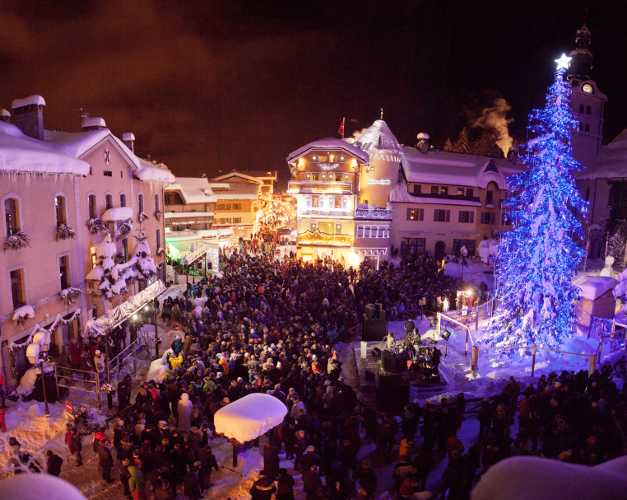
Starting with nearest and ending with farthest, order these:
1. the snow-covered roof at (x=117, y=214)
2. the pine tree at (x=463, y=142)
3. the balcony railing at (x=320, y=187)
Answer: the snow-covered roof at (x=117, y=214) < the balcony railing at (x=320, y=187) < the pine tree at (x=463, y=142)

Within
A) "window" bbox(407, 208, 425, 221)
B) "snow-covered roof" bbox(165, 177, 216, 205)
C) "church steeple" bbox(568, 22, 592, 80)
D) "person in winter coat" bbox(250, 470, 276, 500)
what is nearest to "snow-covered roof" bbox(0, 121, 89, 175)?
"person in winter coat" bbox(250, 470, 276, 500)

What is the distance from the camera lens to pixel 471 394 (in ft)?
46.0

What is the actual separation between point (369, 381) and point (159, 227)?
59.1ft

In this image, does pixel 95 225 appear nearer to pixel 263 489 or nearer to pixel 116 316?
pixel 116 316

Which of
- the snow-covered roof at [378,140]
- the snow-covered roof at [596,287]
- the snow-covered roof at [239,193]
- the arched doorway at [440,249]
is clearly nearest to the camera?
the snow-covered roof at [596,287]

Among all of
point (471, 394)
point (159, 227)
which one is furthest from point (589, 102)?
point (159, 227)

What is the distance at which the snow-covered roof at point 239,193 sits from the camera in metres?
54.2

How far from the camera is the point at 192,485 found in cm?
841

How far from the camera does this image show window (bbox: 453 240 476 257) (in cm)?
3856

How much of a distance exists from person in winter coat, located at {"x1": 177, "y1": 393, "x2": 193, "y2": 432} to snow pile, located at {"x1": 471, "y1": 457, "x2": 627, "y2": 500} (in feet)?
31.7

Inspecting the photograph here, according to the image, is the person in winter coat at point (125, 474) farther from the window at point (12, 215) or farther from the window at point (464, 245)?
the window at point (464, 245)

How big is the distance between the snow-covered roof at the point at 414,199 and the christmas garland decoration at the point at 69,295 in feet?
89.3

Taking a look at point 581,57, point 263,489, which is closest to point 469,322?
point 263,489

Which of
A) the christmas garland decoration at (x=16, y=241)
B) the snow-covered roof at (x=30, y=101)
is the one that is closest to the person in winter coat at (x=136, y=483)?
the christmas garland decoration at (x=16, y=241)
